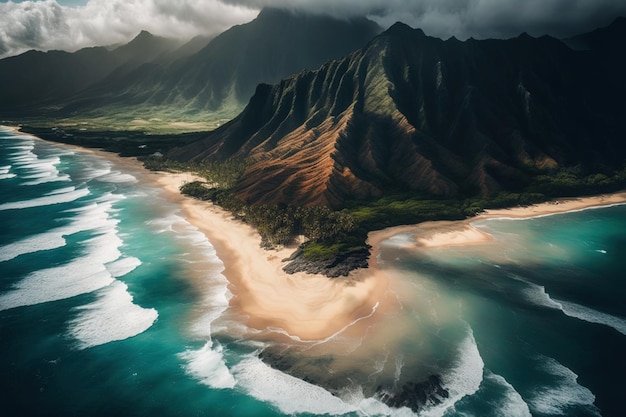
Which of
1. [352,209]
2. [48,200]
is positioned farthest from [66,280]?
[48,200]

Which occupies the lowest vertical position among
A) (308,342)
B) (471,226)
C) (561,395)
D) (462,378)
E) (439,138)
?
(471,226)

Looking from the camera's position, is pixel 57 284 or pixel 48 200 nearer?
pixel 57 284

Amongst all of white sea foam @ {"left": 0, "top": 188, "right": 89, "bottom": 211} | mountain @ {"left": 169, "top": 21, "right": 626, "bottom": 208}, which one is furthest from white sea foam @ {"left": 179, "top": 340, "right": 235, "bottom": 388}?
white sea foam @ {"left": 0, "top": 188, "right": 89, "bottom": 211}

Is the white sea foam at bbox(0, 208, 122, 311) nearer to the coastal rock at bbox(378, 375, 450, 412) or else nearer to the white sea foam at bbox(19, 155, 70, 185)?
the coastal rock at bbox(378, 375, 450, 412)

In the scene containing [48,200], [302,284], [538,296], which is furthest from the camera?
[48,200]

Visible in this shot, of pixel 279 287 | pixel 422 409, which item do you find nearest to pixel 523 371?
pixel 422 409

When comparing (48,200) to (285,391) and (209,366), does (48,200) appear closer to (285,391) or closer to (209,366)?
(209,366)

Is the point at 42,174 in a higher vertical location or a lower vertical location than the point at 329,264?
lower
